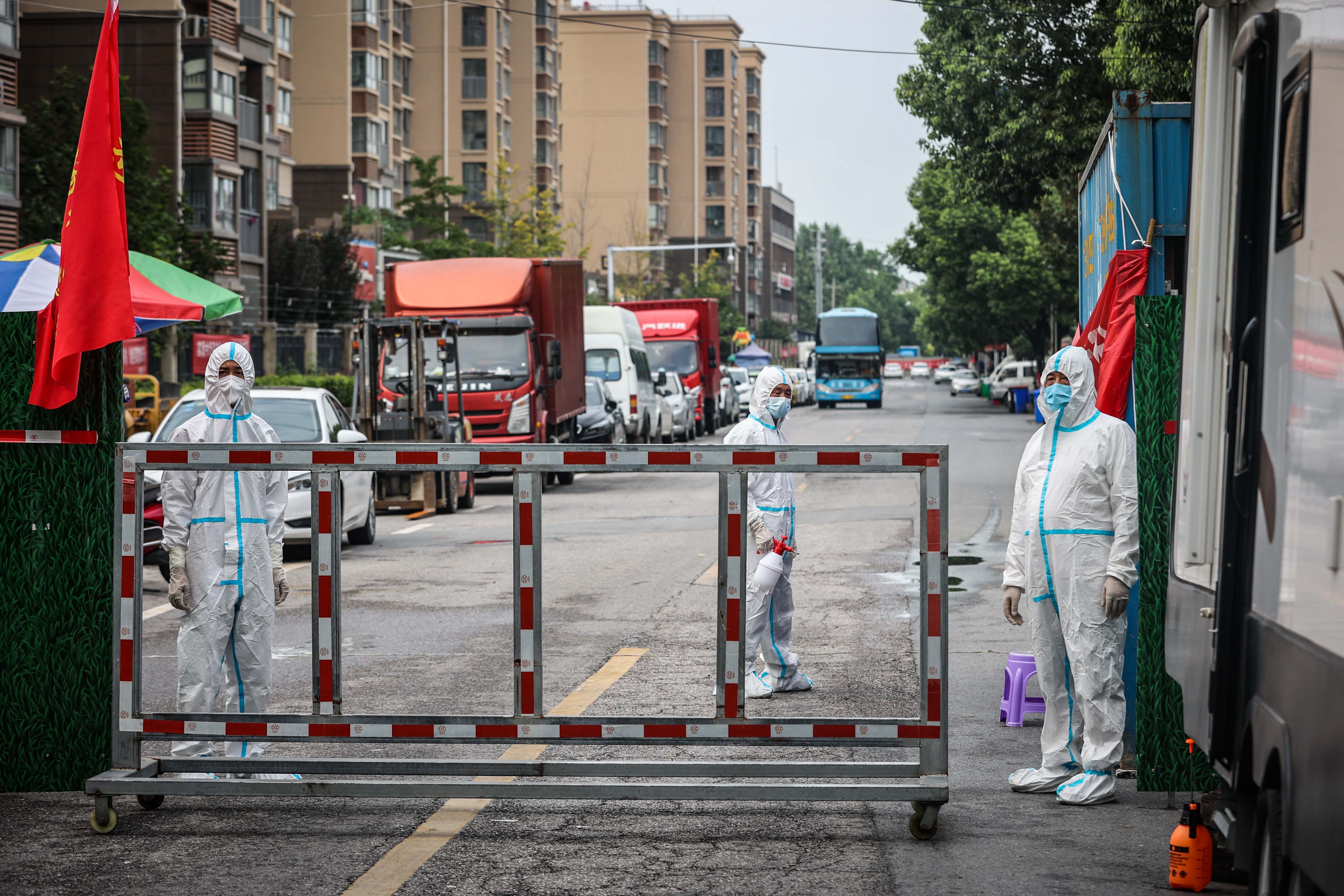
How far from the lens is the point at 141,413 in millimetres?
24281

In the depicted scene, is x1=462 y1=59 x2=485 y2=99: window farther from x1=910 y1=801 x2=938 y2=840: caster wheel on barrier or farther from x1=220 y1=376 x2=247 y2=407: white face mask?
x1=910 y1=801 x2=938 y2=840: caster wheel on barrier

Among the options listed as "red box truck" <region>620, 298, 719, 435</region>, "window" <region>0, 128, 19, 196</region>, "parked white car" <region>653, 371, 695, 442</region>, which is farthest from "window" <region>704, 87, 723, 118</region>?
"window" <region>0, 128, 19, 196</region>

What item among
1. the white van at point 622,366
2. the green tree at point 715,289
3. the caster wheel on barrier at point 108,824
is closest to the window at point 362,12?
the green tree at point 715,289

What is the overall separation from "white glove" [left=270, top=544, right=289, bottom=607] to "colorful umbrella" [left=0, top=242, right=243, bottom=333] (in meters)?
7.49

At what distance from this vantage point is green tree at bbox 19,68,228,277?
28.2m

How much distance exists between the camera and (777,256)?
155m

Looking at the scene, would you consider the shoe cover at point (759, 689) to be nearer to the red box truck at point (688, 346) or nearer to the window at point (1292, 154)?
the window at point (1292, 154)

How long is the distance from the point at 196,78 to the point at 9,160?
1321 cm

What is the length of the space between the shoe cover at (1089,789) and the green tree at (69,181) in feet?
76.7

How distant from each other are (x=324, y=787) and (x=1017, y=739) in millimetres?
3380

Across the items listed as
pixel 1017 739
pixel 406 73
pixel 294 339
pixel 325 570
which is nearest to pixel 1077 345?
pixel 1017 739

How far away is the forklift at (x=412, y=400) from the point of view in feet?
66.9

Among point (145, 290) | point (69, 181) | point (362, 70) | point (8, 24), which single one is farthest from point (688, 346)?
point (362, 70)

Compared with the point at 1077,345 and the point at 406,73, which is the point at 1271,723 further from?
the point at 406,73
